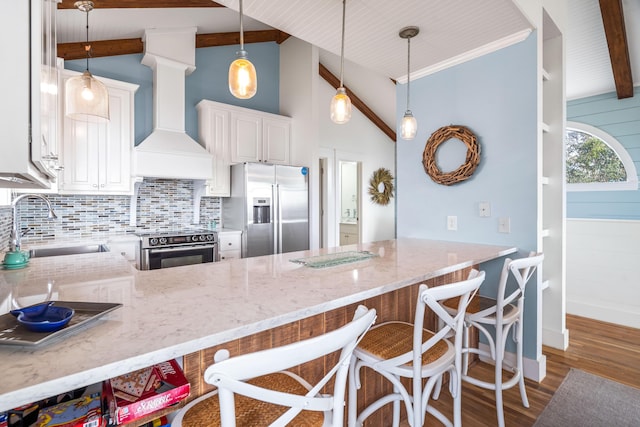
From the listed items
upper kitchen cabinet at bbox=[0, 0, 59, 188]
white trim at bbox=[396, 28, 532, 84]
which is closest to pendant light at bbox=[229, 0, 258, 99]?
upper kitchen cabinet at bbox=[0, 0, 59, 188]

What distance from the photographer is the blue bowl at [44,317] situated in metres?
0.75

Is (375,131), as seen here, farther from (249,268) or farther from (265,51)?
(249,268)

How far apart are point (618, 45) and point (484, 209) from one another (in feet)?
7.71

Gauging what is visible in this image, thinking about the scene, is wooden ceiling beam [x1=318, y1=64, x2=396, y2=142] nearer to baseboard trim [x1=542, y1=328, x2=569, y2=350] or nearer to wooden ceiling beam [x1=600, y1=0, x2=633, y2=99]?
wooden ceiling beam [x1=600, y1=0, x2=633, y2=99]

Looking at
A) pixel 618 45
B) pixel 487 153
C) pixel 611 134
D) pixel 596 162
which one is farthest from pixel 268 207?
pixel 611 134

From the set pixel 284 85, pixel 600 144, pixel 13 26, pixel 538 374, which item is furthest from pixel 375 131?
pixel 13 26

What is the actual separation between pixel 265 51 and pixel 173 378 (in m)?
4.83

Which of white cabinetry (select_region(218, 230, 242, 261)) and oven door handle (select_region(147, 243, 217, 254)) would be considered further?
white cabinetry (select_region(218, 230, 242, 261))

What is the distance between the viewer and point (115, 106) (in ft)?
10.8

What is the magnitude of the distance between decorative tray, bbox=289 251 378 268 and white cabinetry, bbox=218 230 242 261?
2.08 metres

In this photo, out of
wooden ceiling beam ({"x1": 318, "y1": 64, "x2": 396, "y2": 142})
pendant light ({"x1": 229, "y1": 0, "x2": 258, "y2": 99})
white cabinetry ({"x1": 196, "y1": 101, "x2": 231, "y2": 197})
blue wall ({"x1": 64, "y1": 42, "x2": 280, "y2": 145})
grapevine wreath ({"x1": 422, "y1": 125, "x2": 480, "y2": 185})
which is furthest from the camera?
wooden ceiling beam ({"x1": 318, "y1": 64, "x2": 396, "y2": 142})

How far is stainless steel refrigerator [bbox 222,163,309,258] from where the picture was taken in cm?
377

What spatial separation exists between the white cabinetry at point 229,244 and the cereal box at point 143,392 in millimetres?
2762

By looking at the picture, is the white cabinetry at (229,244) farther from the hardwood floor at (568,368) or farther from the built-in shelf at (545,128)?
the built-in shelf at (545,128)
